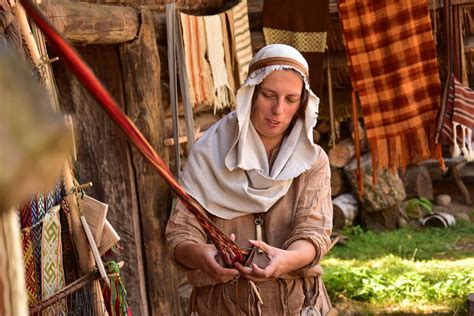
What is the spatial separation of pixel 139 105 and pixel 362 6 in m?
1.71

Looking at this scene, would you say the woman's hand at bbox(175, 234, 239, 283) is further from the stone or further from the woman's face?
the stone

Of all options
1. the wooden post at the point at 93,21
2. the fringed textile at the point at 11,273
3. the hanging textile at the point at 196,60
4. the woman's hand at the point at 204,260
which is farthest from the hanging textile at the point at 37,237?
the hanging textile at the point at 196,60

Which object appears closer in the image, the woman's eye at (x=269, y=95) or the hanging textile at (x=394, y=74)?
the woman's eye at (x=269, y=95)

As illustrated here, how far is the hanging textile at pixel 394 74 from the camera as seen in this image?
5.54 metres

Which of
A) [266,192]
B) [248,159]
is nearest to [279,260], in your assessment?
[266,192]

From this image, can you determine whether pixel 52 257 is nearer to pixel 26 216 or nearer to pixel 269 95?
pixel 26 216

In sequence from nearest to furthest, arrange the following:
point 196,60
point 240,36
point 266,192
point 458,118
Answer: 1. point 266,192
2. point 196,60
3. point 458,118
4. point 240,36

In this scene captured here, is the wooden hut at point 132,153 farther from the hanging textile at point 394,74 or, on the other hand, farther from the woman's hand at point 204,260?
the woman's hand at point 204,260

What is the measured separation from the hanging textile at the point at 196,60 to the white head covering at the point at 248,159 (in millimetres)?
2192

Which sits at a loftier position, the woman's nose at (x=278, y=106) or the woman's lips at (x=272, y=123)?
the woman's nose at (x=278, y=106)

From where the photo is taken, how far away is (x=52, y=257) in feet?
8.41

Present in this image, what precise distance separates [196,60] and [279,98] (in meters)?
2.50

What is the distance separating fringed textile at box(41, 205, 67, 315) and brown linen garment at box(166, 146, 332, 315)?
477 mm

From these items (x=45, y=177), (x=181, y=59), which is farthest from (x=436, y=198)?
(x=45, y=177)
